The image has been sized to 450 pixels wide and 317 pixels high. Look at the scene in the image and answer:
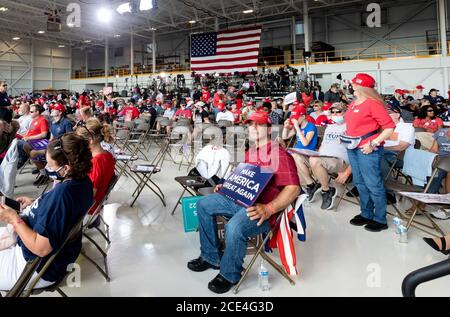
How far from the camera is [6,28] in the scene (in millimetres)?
23266

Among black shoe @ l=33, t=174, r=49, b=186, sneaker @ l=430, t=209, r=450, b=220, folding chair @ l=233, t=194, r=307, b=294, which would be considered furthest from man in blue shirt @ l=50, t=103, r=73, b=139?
sneaker @ l=430, t=209, r=450, b=220

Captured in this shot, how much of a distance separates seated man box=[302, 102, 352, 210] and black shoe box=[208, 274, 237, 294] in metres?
2.19

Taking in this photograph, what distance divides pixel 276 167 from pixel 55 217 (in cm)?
134

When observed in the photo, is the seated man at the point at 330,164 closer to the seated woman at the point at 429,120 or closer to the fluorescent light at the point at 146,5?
the seated woman at the point at 429,120

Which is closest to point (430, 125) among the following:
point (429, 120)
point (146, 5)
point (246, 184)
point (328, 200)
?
point (429, 120)

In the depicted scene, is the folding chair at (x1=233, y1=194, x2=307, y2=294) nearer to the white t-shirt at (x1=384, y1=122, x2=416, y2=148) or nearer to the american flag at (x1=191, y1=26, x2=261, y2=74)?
the white t-shirt at (x1=384, y1=122, x2=416, y2=148)

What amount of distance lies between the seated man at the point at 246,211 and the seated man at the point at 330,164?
5.79 ft

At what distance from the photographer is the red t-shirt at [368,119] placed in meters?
2.99

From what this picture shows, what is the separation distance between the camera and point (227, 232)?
209 cm

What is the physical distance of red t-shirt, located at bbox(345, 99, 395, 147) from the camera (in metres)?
2.99

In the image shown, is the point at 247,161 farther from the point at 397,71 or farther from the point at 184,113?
the point at 397,71

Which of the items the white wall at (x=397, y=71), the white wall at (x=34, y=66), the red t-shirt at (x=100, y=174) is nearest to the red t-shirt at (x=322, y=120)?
the red t-shirt at (x=100, y=174)

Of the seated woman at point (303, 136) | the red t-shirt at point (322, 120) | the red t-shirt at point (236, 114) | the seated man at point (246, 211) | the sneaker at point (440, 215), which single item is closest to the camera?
the seated man at point (246, 211)

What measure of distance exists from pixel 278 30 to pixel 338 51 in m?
4.24
